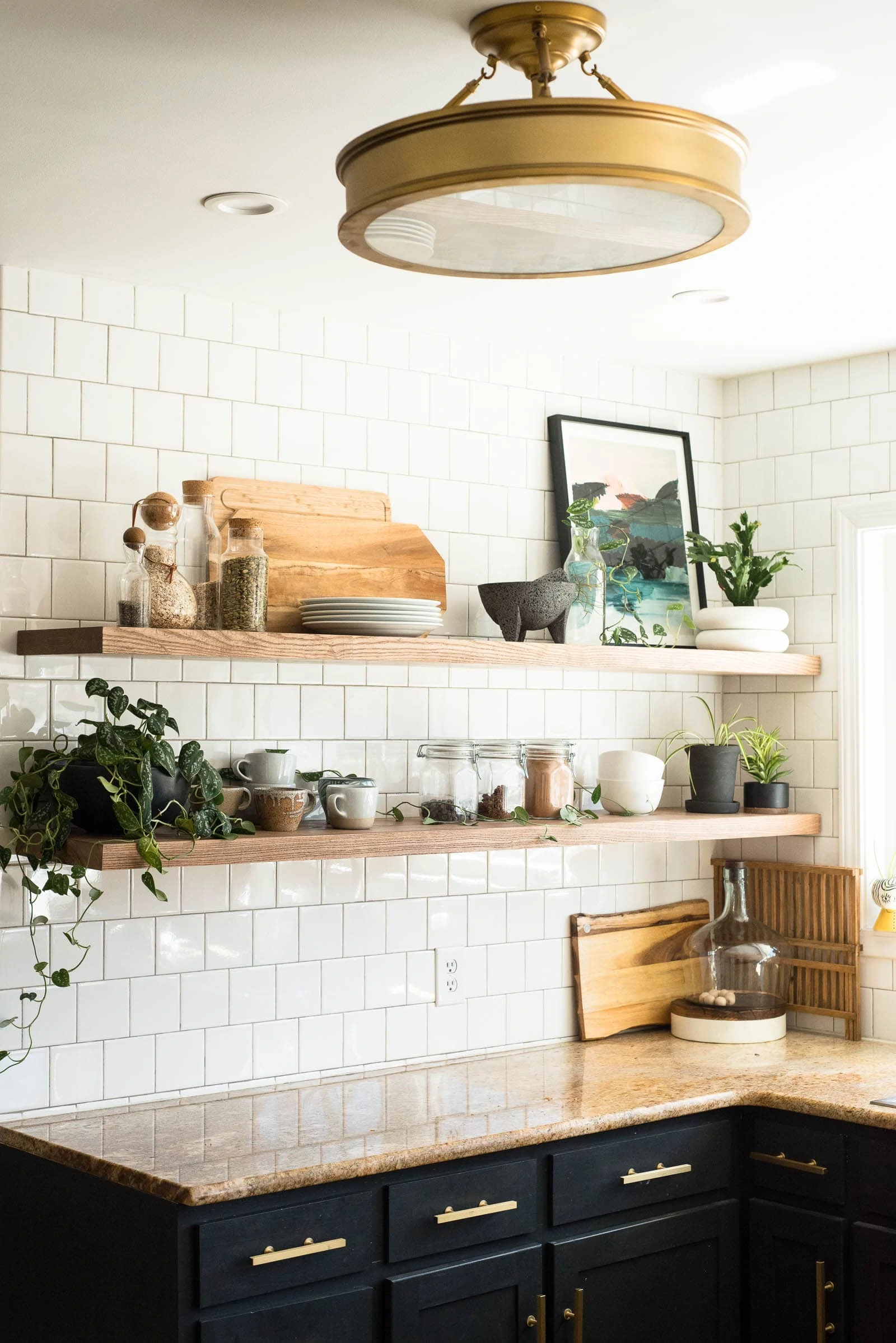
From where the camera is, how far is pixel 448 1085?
10.5 ft

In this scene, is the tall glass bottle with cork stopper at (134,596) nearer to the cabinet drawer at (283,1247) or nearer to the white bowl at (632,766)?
the cabinet drawer at (283,1247)

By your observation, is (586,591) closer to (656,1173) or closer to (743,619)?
(743,619)

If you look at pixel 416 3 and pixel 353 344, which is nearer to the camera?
pixel 416 3

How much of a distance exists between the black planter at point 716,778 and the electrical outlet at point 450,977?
764 millimetres

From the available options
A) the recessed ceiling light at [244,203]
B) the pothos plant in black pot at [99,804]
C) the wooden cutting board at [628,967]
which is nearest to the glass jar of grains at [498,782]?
the wooden cutting board at [628,967]

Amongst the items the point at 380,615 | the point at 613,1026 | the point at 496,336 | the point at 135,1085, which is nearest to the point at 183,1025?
the point at 135,1085

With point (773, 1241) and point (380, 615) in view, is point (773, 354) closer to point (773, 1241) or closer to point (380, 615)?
point (380, 615)

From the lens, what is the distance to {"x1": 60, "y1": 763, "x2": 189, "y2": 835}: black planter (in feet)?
9.05

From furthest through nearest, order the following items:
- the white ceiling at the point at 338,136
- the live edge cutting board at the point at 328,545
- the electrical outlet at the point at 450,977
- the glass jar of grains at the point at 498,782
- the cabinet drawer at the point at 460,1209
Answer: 1. the electrical outlet at the point at 450,977
2. the glass jar of grains at the point at 498,782
3. the live edge cutting board at the point at 328,545
4. the cabinet drawer at the point at 460,1209
5. the white ceiling at the point at 338,136

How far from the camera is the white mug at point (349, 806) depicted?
3.07 metres

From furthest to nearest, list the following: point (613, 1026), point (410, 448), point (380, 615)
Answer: point (613, 1026)
point (410, 448)
point (380, 615)

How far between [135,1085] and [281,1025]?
36cm

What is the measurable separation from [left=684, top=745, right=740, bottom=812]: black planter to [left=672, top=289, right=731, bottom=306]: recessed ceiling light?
1.16m

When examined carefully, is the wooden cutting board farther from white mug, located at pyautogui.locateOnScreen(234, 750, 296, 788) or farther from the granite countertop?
white mug, located at pyautogui.locateOnScreen(234, 750, 296, 788)
